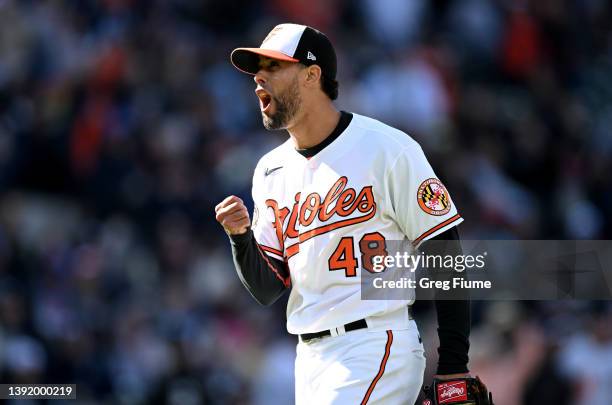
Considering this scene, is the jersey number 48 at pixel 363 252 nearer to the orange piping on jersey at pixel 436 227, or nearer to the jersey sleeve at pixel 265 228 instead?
the orange piping on jersey at pixel 436 227

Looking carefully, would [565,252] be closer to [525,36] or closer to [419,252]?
[525,36]

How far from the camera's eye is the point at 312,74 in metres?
4.51

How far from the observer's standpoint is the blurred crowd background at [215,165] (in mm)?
8422

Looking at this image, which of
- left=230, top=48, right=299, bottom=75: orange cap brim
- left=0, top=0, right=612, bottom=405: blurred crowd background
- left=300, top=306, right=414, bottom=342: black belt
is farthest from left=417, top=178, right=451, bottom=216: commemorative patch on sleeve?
left=0, top=0, right=612, bottom=405: blurred crowd background

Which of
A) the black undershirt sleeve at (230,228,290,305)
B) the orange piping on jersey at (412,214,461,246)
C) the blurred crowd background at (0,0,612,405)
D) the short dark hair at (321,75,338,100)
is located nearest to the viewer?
the orange piping on jersey at (412,214,461,246)

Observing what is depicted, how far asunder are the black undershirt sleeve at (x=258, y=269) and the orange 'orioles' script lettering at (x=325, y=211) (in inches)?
3.6

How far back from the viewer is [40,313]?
9.09 meters

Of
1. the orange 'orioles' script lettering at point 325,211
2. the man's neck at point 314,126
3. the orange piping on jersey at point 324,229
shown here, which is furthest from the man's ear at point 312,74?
the orange piping on jersey at point 324,229

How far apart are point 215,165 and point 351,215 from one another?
18.3 feet

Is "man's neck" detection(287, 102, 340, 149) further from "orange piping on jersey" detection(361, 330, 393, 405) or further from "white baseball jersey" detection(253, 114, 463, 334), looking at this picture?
"orange piping on jersey" detection(361, 330, 393, 405)

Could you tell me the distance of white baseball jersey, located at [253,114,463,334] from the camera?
421 cm

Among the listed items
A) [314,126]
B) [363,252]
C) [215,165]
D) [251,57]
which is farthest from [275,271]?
[215,165]

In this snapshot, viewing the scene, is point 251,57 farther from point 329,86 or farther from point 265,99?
point 329,86

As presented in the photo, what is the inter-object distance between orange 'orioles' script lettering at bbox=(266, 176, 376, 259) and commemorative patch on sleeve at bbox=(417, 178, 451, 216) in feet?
0.63
